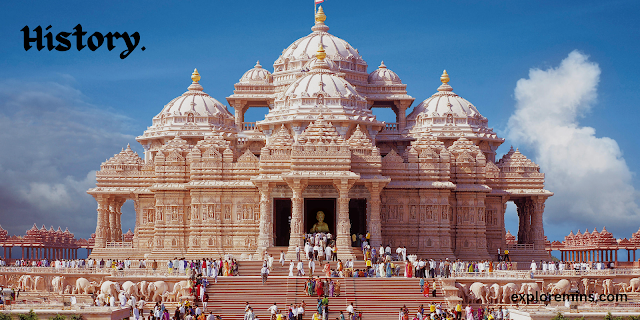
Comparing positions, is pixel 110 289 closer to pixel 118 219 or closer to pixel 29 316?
pixel 29 316

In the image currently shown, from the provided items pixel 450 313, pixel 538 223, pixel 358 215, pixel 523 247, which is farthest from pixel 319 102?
pixel 450 313

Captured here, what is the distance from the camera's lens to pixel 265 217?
60.7 m

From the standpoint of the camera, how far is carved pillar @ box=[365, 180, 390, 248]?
60.2 meters

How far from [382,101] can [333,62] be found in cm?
572

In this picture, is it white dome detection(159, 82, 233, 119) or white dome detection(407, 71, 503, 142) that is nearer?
white dome detection(407, 71, 503, 142)

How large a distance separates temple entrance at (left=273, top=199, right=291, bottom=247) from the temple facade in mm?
82

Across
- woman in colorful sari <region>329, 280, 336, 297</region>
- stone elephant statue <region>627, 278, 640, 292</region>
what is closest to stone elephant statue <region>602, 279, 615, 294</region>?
stone elephant statue <region>627, 278, 640, 292</region>

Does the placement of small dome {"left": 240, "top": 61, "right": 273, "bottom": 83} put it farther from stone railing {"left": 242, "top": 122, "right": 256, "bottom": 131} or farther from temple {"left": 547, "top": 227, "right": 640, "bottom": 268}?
temple {"left": 547, "top": 227, "right": 640, "bottom": 268}

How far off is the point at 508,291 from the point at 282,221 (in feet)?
51.2

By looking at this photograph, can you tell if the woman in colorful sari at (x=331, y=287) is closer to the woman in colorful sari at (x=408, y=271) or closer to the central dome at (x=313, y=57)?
the woman in colorful sari at (x=408, y=271)

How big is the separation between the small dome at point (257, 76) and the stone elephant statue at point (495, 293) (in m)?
28.9

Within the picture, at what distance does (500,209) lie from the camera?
230 feet

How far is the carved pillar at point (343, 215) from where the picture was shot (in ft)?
191

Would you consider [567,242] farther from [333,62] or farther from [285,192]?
[285,192]
